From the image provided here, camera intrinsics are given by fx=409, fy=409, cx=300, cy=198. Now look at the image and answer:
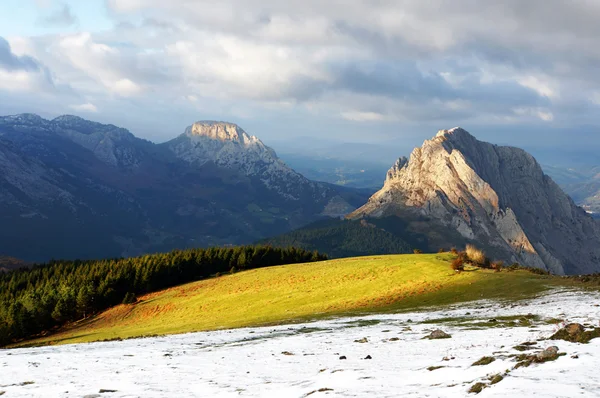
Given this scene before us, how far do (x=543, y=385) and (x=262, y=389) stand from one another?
412 inches

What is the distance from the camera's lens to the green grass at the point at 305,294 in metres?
47.5

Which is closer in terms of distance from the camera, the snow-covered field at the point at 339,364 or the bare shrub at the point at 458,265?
the snow-covered field at the point at 339,364

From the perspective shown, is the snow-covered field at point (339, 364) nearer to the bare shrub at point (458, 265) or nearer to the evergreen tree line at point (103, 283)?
the bare shrub at point (458, 265)

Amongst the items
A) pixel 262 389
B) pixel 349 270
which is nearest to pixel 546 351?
pixel 262 389

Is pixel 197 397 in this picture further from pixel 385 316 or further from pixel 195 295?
pixel 195 295

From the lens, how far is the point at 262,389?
56.7 feet

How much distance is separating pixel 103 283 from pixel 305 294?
161ft

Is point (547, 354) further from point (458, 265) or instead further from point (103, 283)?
point (103, 283)

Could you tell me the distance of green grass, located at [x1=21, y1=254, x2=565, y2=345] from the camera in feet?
156

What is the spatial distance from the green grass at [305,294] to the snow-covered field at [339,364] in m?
11.8

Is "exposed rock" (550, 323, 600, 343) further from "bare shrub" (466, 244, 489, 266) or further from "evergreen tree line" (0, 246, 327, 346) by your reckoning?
"evergreen tree line" (0, 246, 327, 346)

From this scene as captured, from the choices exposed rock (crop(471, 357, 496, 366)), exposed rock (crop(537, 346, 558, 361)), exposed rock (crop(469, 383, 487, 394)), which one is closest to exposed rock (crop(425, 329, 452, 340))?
exposed rock (crop(471, 357, 496, 366))

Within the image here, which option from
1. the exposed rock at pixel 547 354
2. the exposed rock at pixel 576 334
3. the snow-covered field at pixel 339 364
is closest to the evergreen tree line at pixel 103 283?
the snow-covered field at pixel 339 364

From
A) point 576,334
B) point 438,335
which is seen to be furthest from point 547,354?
point 438,335
